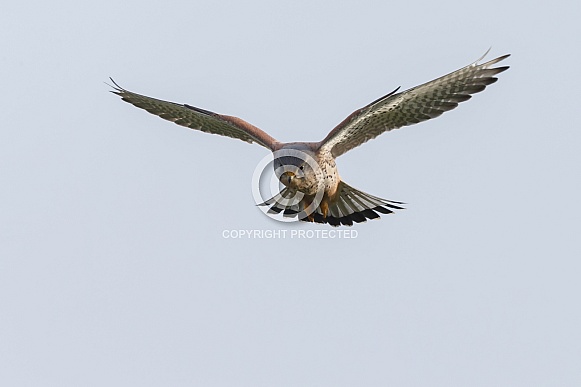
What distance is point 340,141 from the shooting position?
11.9 meters

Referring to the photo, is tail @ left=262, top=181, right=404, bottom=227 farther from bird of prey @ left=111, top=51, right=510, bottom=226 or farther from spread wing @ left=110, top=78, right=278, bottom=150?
spread wing @ left=110, top=78, right=278, bottom=150

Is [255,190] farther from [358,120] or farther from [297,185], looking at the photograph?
[358,120]

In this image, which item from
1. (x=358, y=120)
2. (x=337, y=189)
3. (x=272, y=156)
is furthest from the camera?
(x=337, y=189)

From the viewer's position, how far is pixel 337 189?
12.9 meters

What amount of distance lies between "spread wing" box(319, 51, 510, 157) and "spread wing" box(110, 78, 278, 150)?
107cm

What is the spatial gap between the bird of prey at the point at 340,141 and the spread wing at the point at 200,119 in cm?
1

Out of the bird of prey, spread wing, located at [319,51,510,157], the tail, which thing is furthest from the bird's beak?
the tail

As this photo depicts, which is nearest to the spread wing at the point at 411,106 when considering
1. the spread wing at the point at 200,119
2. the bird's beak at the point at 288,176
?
the bird's beak at the point at 288,176

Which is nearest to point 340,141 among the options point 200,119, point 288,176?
point 288,176

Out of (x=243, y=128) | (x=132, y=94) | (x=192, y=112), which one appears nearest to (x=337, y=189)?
(x=243, y=128)

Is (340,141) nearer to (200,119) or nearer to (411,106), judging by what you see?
(411,106)

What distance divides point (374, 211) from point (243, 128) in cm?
208

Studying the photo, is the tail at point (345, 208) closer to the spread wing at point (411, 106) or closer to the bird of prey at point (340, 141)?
the bird of prey at point (340, 141)

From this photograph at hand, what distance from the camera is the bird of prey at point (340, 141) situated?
37.7 feet
